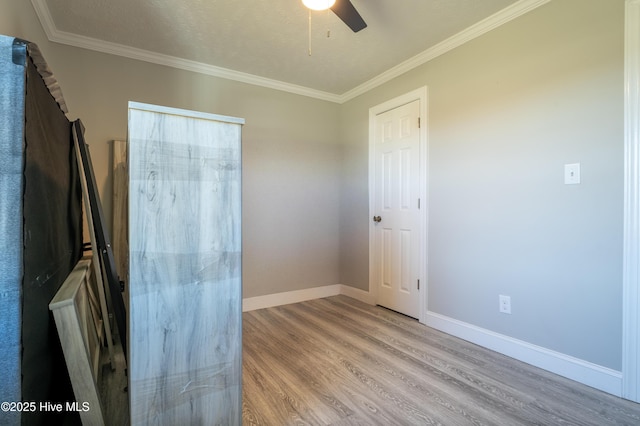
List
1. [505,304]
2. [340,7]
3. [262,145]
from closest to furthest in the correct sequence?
1. [340,7]
2. [505,304]
3. [262,145]

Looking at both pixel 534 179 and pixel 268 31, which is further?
pixel 268 31

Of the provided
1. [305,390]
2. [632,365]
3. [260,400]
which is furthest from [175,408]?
[632,365]

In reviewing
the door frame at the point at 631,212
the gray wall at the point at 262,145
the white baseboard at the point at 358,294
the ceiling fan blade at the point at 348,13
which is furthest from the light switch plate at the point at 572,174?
the gray wall at the point at 262,145

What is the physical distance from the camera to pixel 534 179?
2033mm

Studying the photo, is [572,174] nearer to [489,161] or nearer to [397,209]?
[489,161]

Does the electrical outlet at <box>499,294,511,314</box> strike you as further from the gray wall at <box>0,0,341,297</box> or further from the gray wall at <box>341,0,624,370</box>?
the gray wall at <box>0,0,341,297</box>

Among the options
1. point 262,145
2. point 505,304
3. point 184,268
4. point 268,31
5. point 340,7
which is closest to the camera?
point 184,268

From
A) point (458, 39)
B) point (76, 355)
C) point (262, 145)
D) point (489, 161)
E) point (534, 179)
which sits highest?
point (458, 39)

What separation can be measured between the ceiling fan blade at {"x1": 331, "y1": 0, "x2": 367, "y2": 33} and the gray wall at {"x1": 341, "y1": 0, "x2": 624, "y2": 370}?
1234 millimetres

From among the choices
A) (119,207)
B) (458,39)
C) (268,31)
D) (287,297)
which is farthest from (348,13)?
(287,297)

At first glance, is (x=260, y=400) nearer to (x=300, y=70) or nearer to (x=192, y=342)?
(x=192, y=342)

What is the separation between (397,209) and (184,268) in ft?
7.85

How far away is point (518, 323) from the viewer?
83.0 inches

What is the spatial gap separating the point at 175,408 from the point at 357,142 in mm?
3165
